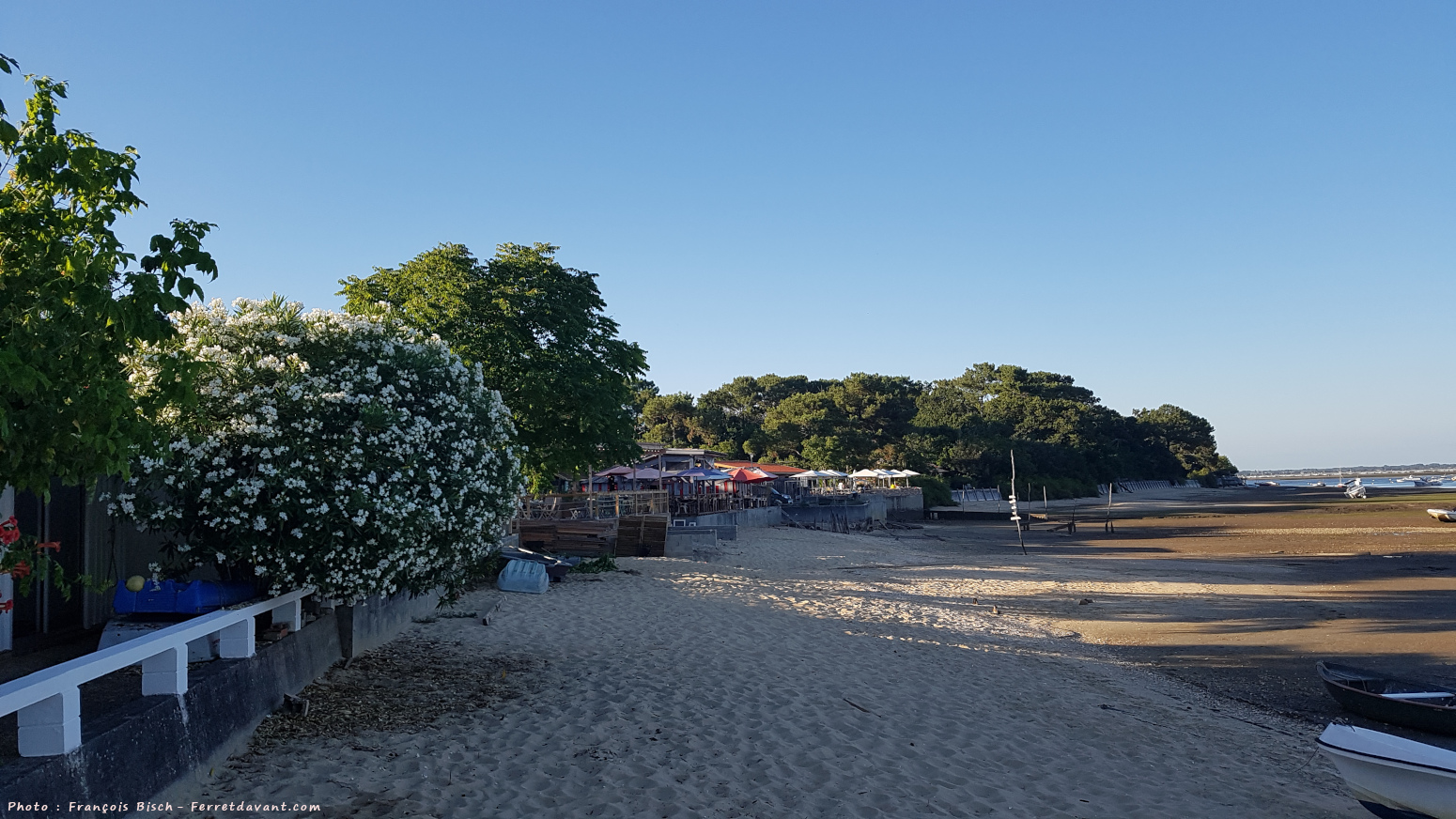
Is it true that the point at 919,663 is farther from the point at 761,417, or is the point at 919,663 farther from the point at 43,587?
the point at 761,417

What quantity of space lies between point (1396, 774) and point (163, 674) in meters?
9.17

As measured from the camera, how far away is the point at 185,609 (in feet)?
22.7

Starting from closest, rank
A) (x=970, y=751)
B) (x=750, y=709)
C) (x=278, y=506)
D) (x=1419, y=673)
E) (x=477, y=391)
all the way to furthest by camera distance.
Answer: (x=278, y=506) < (x=970, y=751) < (x=750, y=709) < (x=477, y=391) < (x=1419, y=673)

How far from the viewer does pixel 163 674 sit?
17.4ft

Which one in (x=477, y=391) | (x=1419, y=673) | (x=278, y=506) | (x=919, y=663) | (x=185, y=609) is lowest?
(x=1419, y=673)

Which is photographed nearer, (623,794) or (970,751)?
(623,794)

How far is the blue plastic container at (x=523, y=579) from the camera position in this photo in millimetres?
14773

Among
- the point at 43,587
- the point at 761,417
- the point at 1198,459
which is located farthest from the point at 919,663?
the point at 1198,459

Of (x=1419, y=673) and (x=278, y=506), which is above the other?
(x=278, y=506)

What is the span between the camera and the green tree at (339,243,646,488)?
651 inches

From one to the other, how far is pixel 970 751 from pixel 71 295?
7.41m

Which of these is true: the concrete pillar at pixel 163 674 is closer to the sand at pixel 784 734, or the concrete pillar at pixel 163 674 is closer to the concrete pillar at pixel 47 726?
the sand at pixel 784 734

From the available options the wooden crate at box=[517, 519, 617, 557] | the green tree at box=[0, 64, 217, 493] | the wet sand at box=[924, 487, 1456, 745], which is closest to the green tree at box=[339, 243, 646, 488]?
the wooden crate at box=[517, 519, 617, 557]

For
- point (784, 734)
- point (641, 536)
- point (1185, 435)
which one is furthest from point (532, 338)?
point (1185, 435)
